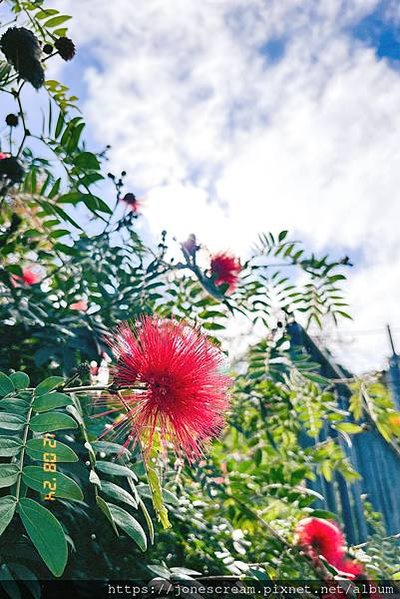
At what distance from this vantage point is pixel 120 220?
1777 mm

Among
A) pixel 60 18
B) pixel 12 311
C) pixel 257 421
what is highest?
pixel 60 18

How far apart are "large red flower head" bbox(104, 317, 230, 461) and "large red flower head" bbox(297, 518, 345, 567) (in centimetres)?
67

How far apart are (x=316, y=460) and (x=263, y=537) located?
0.52m

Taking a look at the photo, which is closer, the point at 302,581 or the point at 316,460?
the point at 302,581

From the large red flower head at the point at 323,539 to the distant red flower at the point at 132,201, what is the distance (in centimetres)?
109

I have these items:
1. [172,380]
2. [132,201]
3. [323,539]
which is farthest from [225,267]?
[172,380]

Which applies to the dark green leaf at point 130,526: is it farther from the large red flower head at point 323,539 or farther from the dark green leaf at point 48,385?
the large red flower head at point 323,539

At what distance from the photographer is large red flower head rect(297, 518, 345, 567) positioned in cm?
147

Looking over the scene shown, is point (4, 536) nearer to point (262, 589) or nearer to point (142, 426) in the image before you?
point (142, 426)

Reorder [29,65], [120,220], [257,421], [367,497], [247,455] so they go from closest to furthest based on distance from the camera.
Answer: [29,65] → [120,220] → [257,421] → [247,455] → [367,497]

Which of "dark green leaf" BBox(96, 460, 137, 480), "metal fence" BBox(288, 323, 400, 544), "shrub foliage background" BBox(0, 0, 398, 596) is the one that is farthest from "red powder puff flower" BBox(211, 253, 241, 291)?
"dark green leaf" BBox(96, 460, 137, 480)

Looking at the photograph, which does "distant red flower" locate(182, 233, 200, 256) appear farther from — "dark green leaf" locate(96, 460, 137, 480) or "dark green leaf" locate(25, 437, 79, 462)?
"dark green leaf" locate(25, 437, 79, 462)

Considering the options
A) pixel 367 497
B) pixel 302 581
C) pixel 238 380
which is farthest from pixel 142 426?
pixel 367 497

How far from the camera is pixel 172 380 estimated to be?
933mm
